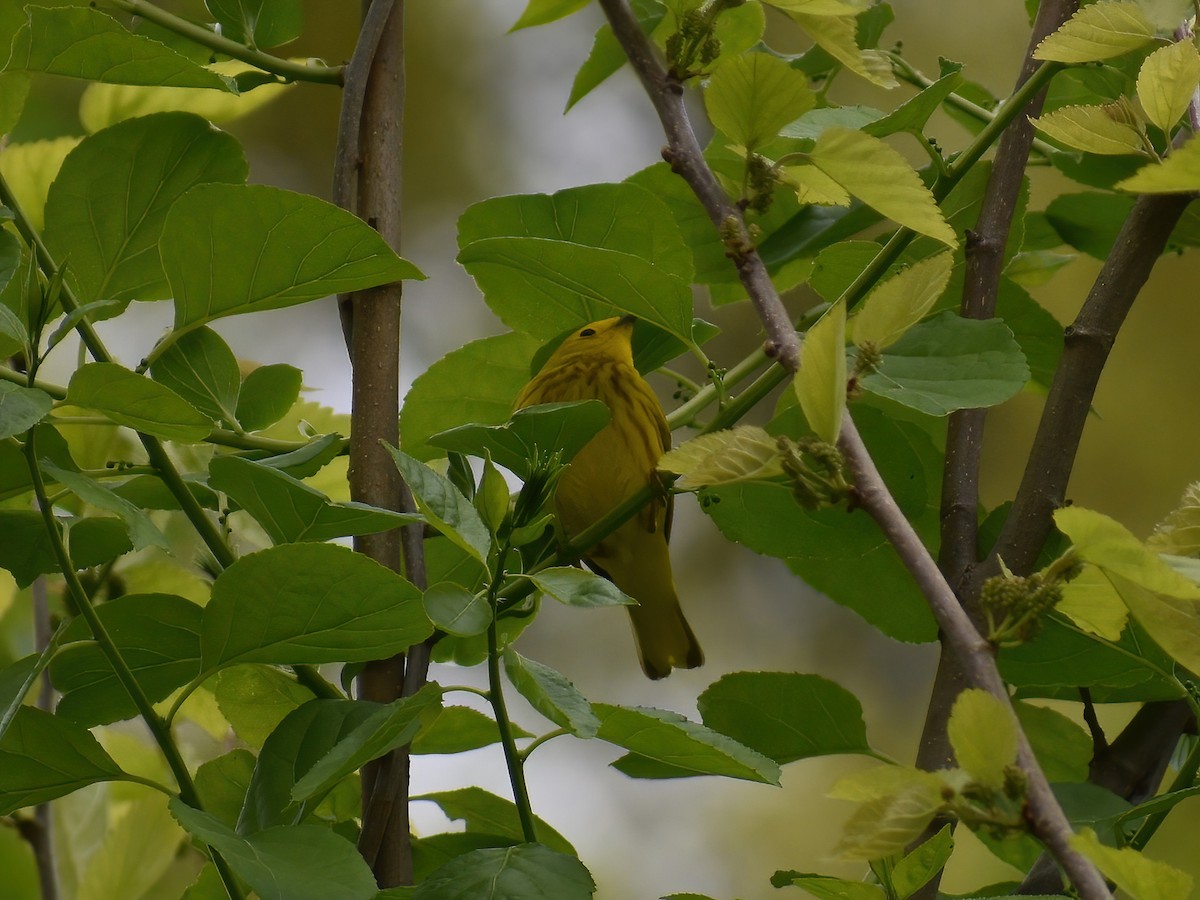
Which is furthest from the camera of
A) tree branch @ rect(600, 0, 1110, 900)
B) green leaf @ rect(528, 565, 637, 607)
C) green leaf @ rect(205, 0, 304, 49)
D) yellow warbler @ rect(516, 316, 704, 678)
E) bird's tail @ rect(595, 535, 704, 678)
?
bird's tail @ rect(595, 535, 704, 678)

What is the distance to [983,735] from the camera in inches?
12.0

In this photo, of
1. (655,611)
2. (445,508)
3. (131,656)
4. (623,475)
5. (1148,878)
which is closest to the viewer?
(1148,878)

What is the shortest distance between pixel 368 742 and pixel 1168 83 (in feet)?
1.05

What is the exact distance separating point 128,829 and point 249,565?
0.33 meters

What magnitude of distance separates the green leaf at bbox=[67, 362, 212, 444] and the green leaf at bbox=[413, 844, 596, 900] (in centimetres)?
18

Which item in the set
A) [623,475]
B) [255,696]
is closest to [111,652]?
[255,696]

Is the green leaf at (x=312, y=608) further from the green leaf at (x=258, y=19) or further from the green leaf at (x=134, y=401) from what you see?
the green leaf at (x=258, y=19)

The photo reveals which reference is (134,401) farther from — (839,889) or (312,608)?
(839,889)

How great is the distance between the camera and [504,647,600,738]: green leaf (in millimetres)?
391

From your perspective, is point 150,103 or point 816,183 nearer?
point 816,183

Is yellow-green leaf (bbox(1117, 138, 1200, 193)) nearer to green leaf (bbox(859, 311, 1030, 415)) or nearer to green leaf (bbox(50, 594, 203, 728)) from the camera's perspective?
green leaf (bbox(859, 311, 1030, 415))

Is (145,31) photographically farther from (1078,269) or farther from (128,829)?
(1078,269)

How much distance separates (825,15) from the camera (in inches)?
19.6

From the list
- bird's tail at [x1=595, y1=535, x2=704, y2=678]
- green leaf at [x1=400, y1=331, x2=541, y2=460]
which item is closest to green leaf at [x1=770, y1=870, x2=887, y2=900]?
green leaf at [x1=400, y1=331, x2=541, y2=460]
